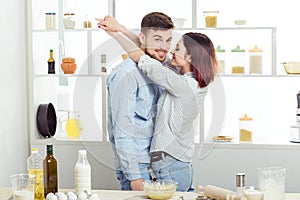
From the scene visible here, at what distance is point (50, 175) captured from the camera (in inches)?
114

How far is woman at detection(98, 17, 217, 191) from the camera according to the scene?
3.65 metres

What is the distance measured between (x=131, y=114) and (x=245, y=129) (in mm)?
935

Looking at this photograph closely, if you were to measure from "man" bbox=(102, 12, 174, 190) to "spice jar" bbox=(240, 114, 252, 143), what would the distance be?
732mm

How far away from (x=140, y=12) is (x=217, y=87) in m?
0.80

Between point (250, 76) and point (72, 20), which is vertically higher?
point (72, 20)

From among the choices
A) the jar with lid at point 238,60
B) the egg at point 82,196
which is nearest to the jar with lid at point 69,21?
the jar with lid at point 238,60

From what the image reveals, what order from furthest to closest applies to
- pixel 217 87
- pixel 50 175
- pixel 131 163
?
pixel 217 87
pixel 131 163
pixel 50 175

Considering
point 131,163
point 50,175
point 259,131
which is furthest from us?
point 259,131

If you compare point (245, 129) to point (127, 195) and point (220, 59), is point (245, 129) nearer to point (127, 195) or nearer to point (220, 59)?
point (220, 59)

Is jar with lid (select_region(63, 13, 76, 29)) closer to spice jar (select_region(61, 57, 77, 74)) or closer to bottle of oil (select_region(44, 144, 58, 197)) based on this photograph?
spice jar (select_region(61, 57, 77, 74))

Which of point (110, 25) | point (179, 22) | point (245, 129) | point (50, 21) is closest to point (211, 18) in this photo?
point (179, 22)

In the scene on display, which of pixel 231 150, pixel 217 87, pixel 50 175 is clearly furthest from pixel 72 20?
pixel 50 175

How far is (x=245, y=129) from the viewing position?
4168mm

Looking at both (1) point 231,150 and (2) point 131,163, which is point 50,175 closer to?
(2) point 131,163
